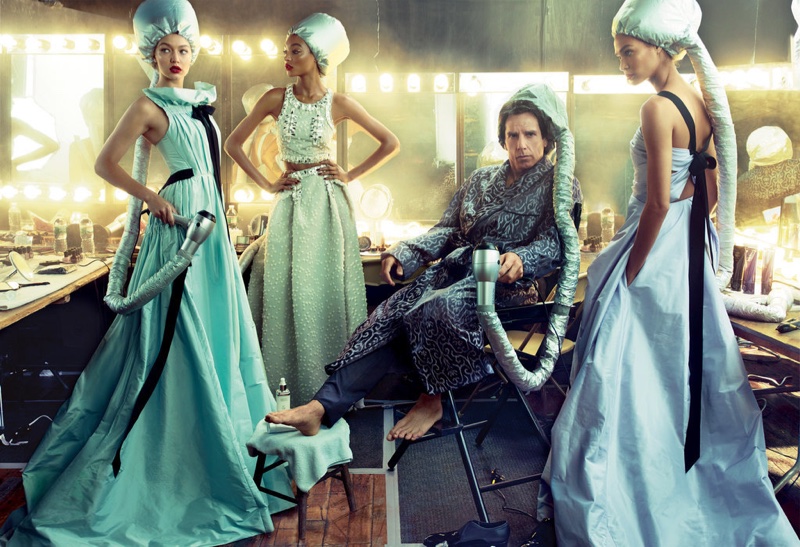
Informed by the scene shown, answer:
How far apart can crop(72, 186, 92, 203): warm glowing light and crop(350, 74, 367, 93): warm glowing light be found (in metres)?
1.64

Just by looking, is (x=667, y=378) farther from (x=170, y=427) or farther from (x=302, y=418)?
(x=170, y=427)

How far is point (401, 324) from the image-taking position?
8.20 ft

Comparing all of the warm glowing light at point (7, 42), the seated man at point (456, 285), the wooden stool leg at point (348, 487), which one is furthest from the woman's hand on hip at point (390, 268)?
the warm glowing light at point (7, 42)

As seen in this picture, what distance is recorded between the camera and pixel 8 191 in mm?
4262

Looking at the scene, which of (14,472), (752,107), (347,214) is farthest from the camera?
(752,107)

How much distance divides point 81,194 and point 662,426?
11.4ft

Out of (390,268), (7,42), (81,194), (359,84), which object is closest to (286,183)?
(390,268)

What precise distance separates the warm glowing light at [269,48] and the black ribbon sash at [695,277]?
266 cm

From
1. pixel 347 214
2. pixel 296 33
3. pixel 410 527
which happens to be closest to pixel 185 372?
pixel 410 527

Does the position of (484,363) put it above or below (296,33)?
below

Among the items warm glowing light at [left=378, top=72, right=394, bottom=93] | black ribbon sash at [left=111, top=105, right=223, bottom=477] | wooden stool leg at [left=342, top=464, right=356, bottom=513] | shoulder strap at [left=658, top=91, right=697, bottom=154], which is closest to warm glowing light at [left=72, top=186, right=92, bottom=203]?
warm glowing light at [left=378, top=72, right=394, bottom=93]

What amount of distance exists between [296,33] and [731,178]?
1.76 m

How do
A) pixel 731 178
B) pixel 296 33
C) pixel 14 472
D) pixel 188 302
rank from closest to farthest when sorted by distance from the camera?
pixel 731 178
pixel 188 302
pixel 14 472
pixel 296 33

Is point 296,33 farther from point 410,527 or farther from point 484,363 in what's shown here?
point 410,527
